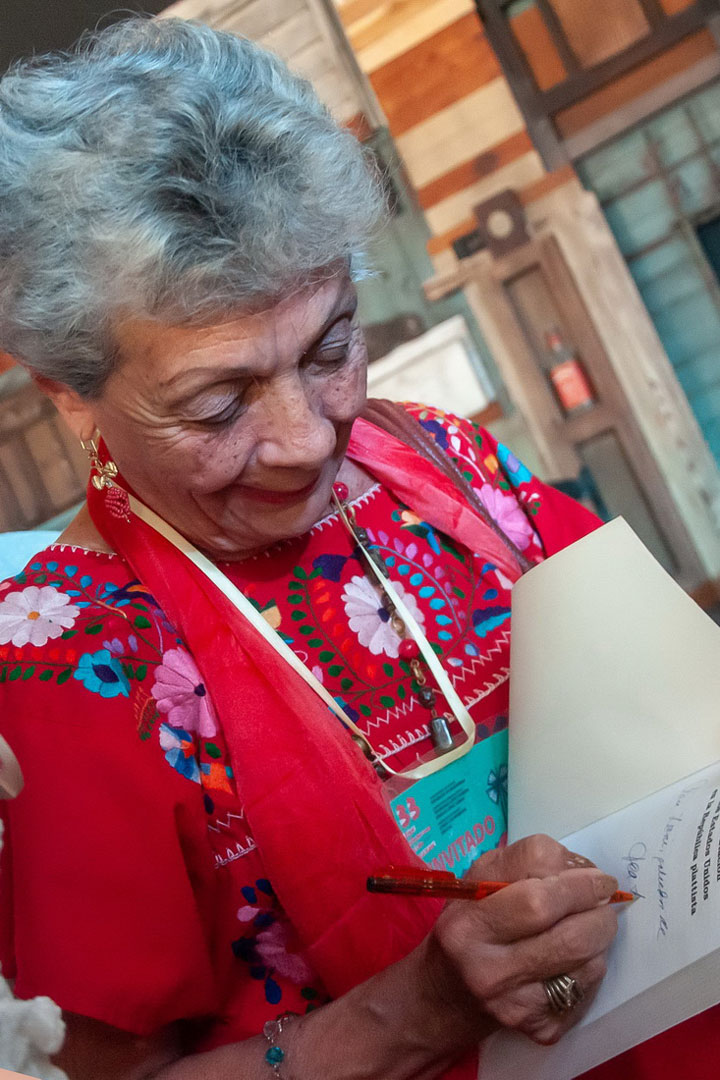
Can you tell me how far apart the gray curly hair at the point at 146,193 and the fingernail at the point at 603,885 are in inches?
22.2

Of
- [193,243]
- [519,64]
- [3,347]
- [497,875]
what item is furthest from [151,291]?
[519,64]

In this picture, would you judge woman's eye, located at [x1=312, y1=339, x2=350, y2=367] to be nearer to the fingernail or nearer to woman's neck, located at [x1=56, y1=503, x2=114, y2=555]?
woman's neck, located at [x1=56, y1=503, x2=114, y2=555]

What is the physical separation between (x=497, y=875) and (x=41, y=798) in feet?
1.22

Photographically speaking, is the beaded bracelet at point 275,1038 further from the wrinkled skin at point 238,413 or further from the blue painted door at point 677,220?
the blue painted door at point 677,220

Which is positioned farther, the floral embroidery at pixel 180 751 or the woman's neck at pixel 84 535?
the woman's neck at pixel 84 535

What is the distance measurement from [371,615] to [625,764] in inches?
13.0

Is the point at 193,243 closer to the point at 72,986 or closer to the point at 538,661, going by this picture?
the point at 538,661

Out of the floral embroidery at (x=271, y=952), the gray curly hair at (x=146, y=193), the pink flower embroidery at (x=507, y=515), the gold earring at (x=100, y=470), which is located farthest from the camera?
the pink flower embroidery at (x=507, y=515)

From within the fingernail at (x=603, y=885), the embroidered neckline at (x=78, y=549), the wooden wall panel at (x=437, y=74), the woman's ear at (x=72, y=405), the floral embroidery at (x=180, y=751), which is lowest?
the fingernail at (x=603, y=885)

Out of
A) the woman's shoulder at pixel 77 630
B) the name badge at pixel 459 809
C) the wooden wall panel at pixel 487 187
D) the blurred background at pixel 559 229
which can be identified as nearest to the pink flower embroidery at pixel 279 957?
the name badge at pixel 459 809

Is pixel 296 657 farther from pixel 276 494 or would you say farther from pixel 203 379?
pixel 203 379

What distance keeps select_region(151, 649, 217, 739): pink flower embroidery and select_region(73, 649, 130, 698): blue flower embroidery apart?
0.11ft

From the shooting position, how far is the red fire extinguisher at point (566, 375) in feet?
6.16

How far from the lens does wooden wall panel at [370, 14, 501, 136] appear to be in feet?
5.98
